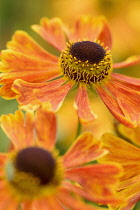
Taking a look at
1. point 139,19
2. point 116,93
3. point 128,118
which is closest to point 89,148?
point 128,118

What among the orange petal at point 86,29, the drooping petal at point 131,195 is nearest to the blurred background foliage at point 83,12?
the orange petal at point 86,29

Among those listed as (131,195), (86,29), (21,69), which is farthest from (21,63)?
(131,195)

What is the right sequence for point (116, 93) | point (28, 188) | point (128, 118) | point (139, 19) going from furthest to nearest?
1. point (139, 19)
2. point (116, 93)
3. point (128, 118)
4. point (28, 188)

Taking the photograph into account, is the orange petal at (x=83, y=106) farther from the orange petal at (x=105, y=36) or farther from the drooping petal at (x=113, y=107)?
the orange petal at (x=105, y=36)

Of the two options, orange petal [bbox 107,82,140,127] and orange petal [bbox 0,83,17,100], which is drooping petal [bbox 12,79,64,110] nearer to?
orange petal [bbox 0,83,17,100]

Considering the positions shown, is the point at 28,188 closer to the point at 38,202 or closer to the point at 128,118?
the point at 38,202

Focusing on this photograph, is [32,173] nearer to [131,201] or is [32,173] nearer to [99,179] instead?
[99,179]

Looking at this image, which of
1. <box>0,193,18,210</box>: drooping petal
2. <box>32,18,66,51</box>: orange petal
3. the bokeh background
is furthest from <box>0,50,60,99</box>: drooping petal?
the bokeh background
